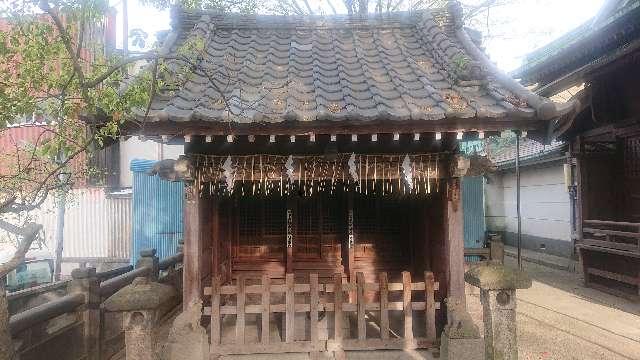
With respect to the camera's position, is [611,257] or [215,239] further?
[611,257]

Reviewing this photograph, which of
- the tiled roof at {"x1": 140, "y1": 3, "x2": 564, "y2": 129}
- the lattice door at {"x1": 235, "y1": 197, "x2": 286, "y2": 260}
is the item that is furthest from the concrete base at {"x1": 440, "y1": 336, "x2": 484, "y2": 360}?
the lattice door at {"x1": 235, "y1": 197, "x2": 286, "y2": 260}

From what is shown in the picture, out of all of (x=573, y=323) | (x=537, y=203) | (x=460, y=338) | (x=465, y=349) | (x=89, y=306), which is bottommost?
(x=573, y=323)

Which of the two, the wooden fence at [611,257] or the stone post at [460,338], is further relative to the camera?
the wooden fence at [611,257]

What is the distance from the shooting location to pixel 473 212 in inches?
525

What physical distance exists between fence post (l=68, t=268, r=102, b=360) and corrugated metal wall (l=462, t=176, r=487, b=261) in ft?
36.4

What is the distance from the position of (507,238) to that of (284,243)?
19.1m

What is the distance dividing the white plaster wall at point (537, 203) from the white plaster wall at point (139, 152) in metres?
15.5

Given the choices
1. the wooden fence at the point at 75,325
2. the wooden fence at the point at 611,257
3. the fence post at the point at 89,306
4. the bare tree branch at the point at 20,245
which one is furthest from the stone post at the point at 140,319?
the wooden fence at the point at 611,257

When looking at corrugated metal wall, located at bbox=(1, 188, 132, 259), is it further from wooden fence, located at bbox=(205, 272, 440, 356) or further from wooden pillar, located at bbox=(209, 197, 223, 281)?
wooden fence, located at bbox=(205, 272, 440, 356)

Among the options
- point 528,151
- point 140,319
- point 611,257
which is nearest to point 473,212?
point 611,257

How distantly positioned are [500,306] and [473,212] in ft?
28.7

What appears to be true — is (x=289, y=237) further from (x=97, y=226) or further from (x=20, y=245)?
(x=97, y=226)

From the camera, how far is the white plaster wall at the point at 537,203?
1753 cm

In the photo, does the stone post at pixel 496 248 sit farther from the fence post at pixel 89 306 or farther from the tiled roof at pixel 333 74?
the fence post at pixel 89 306
